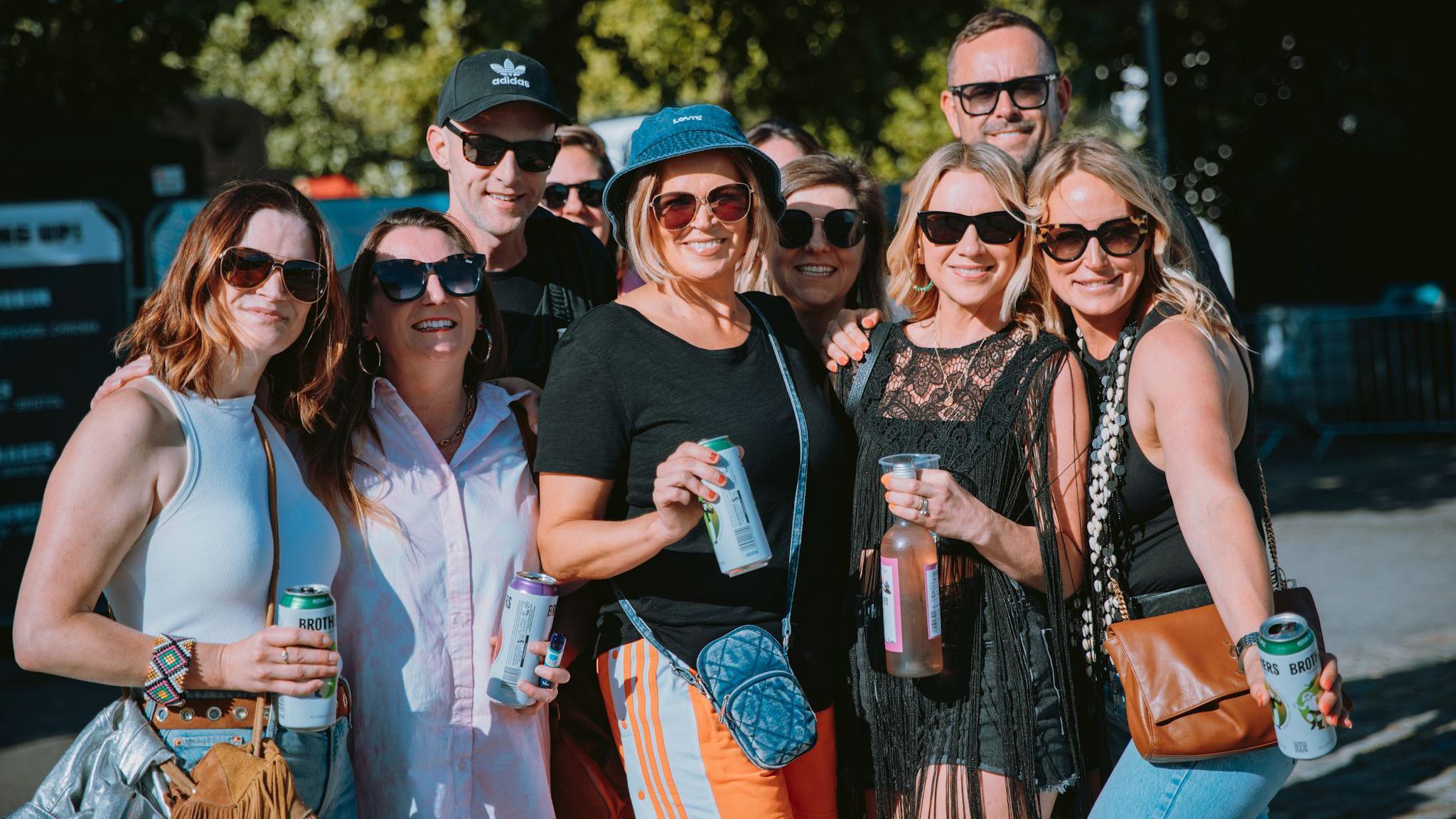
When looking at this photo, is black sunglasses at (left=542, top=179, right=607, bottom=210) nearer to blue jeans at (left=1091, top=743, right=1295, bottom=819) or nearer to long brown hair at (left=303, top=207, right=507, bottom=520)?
long brown hair at (left=303, top=207, right=507, bottom=520)

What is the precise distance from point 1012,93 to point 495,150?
1804 millimetres

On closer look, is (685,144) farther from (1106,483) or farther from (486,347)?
(1106,483)

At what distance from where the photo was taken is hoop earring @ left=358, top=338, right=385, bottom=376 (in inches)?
117

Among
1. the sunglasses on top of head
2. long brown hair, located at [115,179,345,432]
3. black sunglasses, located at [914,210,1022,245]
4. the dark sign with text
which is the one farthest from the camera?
the dark sign with text

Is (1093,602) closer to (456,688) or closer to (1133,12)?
(456,688)

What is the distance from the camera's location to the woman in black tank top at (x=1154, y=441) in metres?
2.62

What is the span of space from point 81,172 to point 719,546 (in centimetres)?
869

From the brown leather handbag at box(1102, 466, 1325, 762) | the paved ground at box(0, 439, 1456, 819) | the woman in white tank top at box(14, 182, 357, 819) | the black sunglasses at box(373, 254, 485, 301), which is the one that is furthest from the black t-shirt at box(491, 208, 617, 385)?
the paved ground at box(0, 439, 1456, 819)

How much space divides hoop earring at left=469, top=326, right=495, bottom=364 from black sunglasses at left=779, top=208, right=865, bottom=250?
99 centimetres

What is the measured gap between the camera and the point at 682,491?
8.20ft

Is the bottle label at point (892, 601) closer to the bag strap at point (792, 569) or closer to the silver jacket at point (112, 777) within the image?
the bag strap at point (792, 569)

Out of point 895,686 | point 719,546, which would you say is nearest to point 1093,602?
point 895,686

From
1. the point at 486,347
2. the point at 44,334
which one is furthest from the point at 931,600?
the point at 44,334

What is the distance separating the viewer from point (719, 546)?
8.18ft
